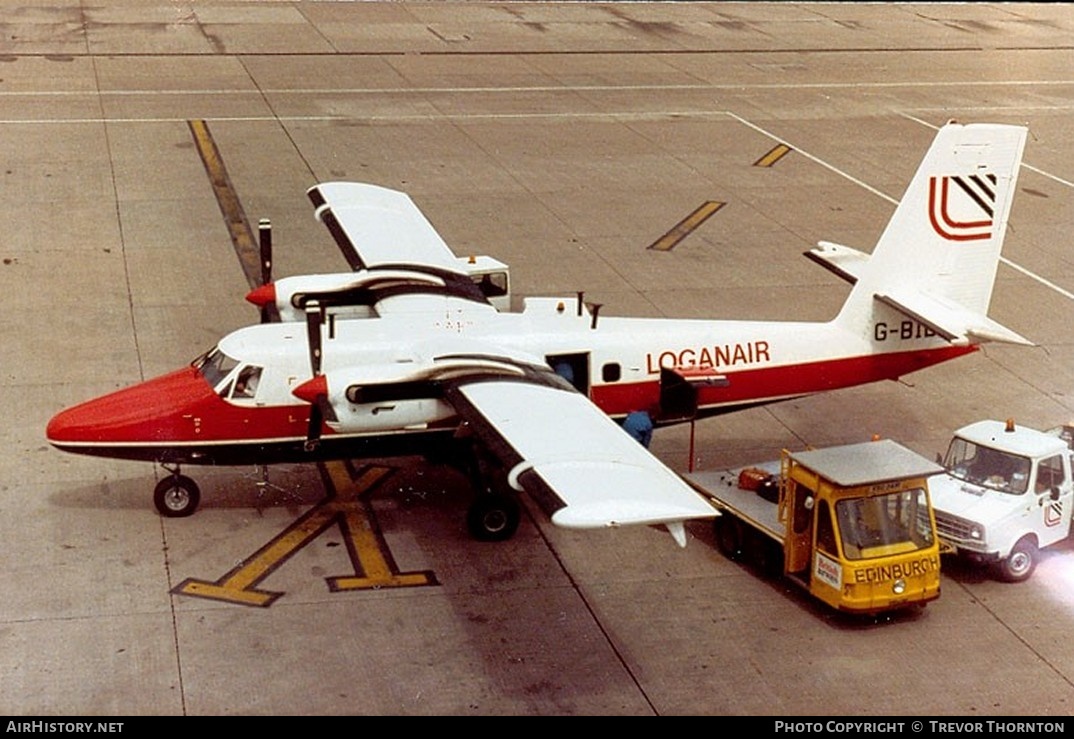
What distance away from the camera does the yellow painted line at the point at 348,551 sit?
20750 mm

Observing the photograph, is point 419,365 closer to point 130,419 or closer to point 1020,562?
point 130,419

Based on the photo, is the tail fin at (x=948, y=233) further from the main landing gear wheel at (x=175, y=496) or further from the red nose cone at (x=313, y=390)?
the main landing gear wheel at (x=175, y=496)

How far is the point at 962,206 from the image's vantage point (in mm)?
24422

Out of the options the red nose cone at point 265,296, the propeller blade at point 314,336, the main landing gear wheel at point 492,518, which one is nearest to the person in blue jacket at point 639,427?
the main landing gear wheel at point 492,518

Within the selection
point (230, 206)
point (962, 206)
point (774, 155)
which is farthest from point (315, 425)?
point (774, 155)

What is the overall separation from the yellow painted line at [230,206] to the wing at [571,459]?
13543 millimetres

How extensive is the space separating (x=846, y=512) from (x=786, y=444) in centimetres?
631

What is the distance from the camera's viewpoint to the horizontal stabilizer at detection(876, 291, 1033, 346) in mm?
23234

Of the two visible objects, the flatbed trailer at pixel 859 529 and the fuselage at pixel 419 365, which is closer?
the flatbed trailer at pixel 859 529

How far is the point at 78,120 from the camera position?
45531 mm

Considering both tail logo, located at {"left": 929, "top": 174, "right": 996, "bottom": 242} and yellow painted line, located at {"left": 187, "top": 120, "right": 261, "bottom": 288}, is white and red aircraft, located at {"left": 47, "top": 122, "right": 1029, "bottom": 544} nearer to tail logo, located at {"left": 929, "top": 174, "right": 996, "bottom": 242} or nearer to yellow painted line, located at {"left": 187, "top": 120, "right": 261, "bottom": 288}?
tail logo, located at {"left": 929, "top": 174, "right": 996, "bottom": 242}

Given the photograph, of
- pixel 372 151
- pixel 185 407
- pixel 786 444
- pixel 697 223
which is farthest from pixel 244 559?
pixel 372 151

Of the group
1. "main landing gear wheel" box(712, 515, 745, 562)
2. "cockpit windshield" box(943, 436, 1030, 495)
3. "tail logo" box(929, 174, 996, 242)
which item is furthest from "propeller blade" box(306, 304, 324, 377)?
"tail logo" box(929, 174, 996, 242)

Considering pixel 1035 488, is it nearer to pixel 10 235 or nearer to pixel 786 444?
pixel 786 444
